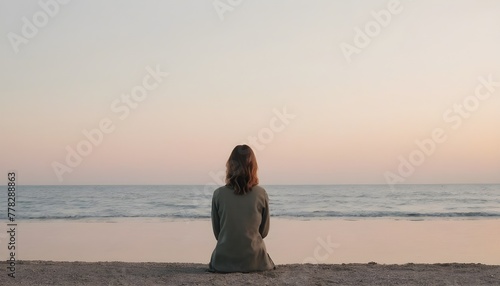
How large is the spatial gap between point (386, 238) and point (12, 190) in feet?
26.6

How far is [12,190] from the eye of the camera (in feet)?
27.2

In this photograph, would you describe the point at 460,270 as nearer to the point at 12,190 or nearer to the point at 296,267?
the point at 296,267

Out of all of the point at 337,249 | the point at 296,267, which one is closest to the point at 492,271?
the point at 296,267

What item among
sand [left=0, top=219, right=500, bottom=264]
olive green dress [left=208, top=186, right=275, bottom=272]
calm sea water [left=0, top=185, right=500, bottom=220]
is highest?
olive green dress [left=208, top=186, right=275, bottom=272]

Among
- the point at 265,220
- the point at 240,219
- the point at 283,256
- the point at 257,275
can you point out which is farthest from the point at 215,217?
the point at 283,256

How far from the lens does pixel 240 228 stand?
6402 mm

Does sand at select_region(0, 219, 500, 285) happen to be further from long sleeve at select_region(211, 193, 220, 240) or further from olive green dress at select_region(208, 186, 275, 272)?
long sleeve at select_region(211, 193, 220, 240)

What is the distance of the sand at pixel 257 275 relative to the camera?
20.1 feet

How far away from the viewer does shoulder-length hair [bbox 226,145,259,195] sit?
243 inches

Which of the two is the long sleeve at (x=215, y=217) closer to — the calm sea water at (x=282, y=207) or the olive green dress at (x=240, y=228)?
the olive green dress at (x=240, y=228)

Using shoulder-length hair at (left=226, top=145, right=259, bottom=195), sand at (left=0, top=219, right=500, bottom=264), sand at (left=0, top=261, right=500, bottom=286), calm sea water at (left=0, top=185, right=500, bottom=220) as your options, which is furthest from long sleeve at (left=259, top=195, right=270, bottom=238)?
calm sea water at (left=0, top=185, right=500, bottom=220)

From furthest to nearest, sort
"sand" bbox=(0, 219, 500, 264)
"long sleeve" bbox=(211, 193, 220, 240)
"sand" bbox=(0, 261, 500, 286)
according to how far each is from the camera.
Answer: "sand" bbox=(0, 219, 500, 264)
"long sleeve" bbox=(211, 193, 220, 240)
"sand" bbox=(0, 261, 500, 286)

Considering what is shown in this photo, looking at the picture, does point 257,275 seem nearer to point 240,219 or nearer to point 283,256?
point 240,219

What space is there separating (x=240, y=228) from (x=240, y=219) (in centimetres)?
10
